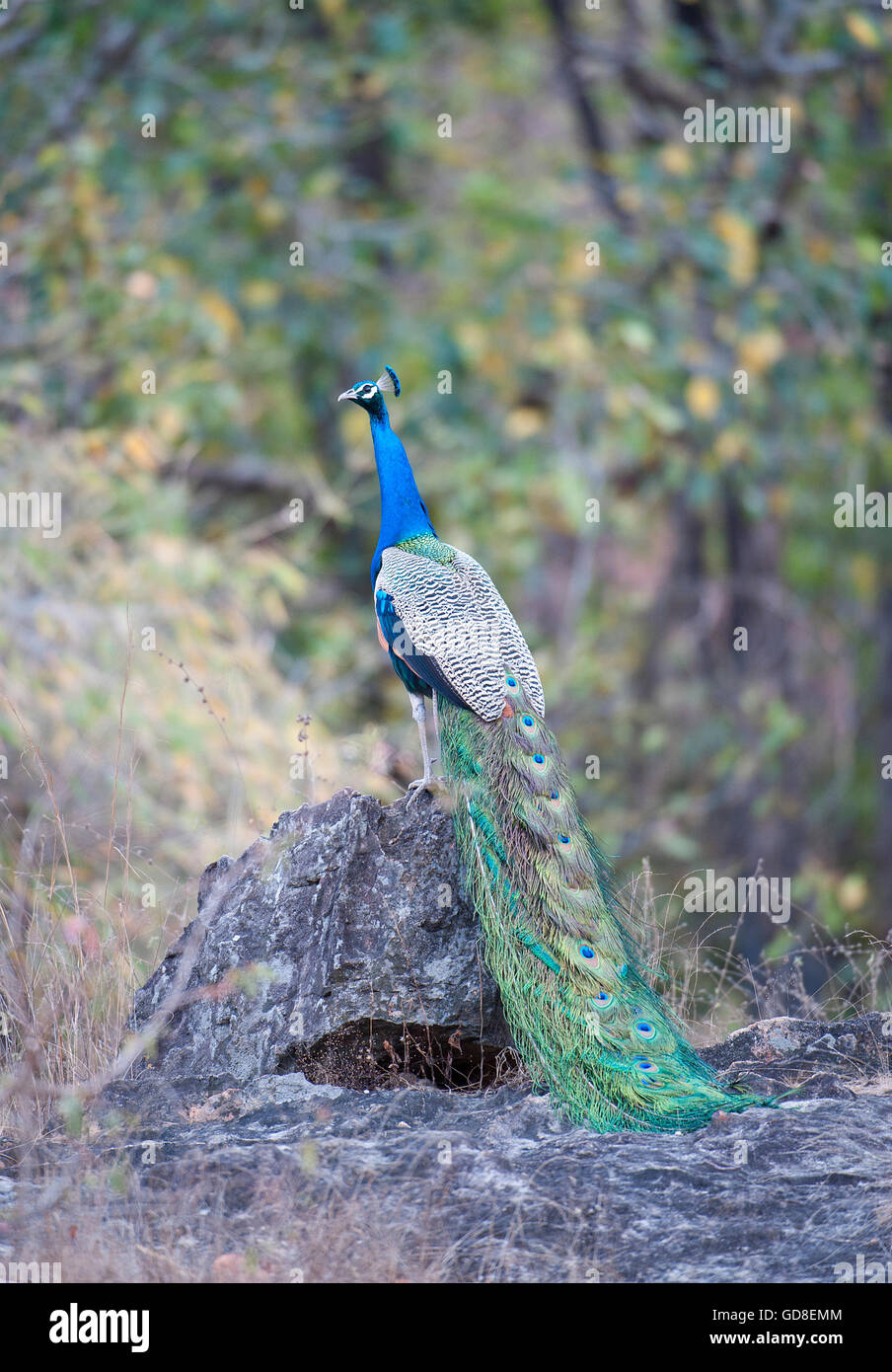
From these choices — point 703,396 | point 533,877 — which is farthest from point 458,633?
point 703,396

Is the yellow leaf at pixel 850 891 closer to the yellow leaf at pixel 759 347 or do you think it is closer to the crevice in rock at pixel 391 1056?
the yellow leaf at pixel 759 347

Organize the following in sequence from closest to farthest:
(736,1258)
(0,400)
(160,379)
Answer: (736,1258) → (0,400) → (160,379)

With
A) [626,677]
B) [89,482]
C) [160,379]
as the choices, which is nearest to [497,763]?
[89,482]

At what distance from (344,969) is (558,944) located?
0.63 meters

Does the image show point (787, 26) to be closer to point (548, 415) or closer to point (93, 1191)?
point (548, 415)

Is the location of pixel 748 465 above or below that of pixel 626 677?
above

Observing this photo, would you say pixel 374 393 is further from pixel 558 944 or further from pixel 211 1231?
pixel 211 1231

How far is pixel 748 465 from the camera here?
33.2ft

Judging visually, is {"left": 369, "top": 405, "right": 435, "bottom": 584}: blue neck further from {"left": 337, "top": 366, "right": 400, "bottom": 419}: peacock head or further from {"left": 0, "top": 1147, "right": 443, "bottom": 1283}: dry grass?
{"left": 0, "top": 1147, "right": 443, "bottom": 1283}: dry grass

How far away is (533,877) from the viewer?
14.1 feet

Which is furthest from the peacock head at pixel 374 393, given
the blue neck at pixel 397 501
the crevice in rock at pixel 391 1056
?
the crevice in rock at pixel 391 1056

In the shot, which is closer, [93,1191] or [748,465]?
[93,1191]

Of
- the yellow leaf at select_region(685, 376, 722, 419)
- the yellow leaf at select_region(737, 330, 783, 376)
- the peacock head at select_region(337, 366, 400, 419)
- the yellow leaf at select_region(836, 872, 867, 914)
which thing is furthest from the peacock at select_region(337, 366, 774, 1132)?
the yellow leaf at select_region(737, 330, 783, 376)

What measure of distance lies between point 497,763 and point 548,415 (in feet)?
21.4
